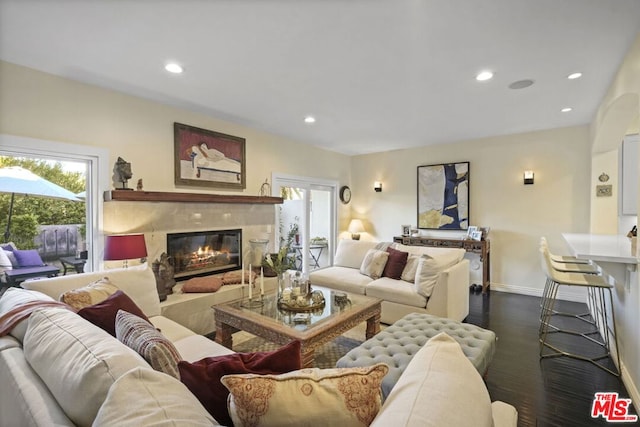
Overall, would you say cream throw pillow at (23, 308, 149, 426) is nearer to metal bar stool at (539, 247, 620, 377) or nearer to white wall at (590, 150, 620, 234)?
metal bar stool at (539, 247, 620, 377)

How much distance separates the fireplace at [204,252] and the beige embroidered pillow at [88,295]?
5.35 feet

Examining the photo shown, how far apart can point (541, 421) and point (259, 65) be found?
3.30 m

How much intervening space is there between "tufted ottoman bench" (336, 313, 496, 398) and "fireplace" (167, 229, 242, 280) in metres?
2.65

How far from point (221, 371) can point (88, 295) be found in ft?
4.78

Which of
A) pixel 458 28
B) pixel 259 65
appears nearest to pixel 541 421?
pixel 458 28

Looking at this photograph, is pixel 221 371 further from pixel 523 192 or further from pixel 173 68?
pixel 523 192

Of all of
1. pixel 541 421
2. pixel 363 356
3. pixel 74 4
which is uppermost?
pixel 74 4

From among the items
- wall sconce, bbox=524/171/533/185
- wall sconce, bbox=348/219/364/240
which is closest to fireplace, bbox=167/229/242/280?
wall sconce, bbox=348/219/364/240

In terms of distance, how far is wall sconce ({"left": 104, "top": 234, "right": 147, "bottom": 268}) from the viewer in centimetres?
287

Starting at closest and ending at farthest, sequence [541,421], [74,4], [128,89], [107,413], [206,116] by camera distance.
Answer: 1. [107,413]
2. [74,4]
3. [541,421]
4. [128,89]
5. [206,116]

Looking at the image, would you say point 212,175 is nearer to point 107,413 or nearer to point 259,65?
point 259,65

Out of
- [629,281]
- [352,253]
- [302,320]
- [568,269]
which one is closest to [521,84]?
[629,281]

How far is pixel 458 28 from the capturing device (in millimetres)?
2094

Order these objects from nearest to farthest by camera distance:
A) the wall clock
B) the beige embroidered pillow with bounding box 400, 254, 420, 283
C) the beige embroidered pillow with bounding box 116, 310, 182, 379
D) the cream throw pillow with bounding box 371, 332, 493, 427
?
the cream throw pillow with bounding box 371, 332, 493, 427
the beige embroidered pillow with bounding box 116, 310, 182, 379
the beige embroidered pillow with bounding box 400, 254, 420, 283
the wall clock
